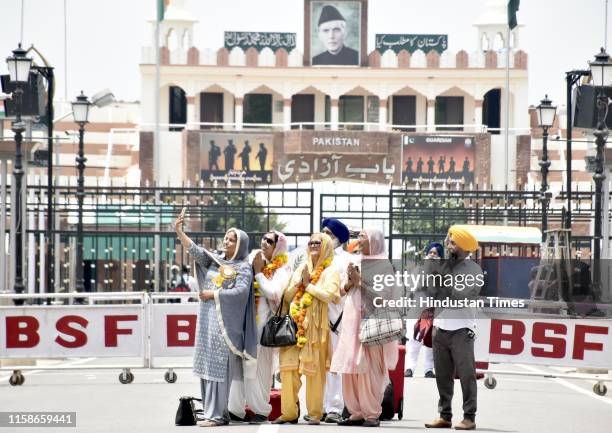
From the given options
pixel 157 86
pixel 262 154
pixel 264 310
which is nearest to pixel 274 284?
pixel 264 310

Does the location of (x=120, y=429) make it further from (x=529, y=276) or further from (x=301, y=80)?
(x=301, y=80)

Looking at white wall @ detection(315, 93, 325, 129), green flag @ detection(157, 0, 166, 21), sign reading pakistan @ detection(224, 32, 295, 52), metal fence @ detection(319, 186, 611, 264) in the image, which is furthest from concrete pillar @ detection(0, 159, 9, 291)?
white wall @ detection(315, 93, 325, 129)

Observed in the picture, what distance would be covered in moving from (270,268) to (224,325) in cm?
60

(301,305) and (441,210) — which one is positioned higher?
(441,210)

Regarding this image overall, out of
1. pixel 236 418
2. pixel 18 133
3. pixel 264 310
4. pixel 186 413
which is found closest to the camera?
pixel 186 413

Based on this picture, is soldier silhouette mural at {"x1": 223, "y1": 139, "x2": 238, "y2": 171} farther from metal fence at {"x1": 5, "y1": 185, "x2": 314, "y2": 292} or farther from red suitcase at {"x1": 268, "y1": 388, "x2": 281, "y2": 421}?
red suitcase at {"x1": 268, "y1": 388, "x2": 281, "y2": 421}

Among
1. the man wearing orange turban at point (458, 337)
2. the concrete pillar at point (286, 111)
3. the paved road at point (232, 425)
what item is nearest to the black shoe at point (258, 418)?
the paved road at point (232, 425)

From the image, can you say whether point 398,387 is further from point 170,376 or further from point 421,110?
point 421,110

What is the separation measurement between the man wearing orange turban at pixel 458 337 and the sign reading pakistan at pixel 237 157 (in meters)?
52.6

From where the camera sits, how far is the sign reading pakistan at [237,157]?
6569cm

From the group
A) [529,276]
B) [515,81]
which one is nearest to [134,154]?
[515,81]

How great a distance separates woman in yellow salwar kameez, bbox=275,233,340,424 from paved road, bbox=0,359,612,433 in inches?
9.5

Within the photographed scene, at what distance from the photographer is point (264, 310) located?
43.7 feet

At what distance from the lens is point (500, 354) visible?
17.5 meters
